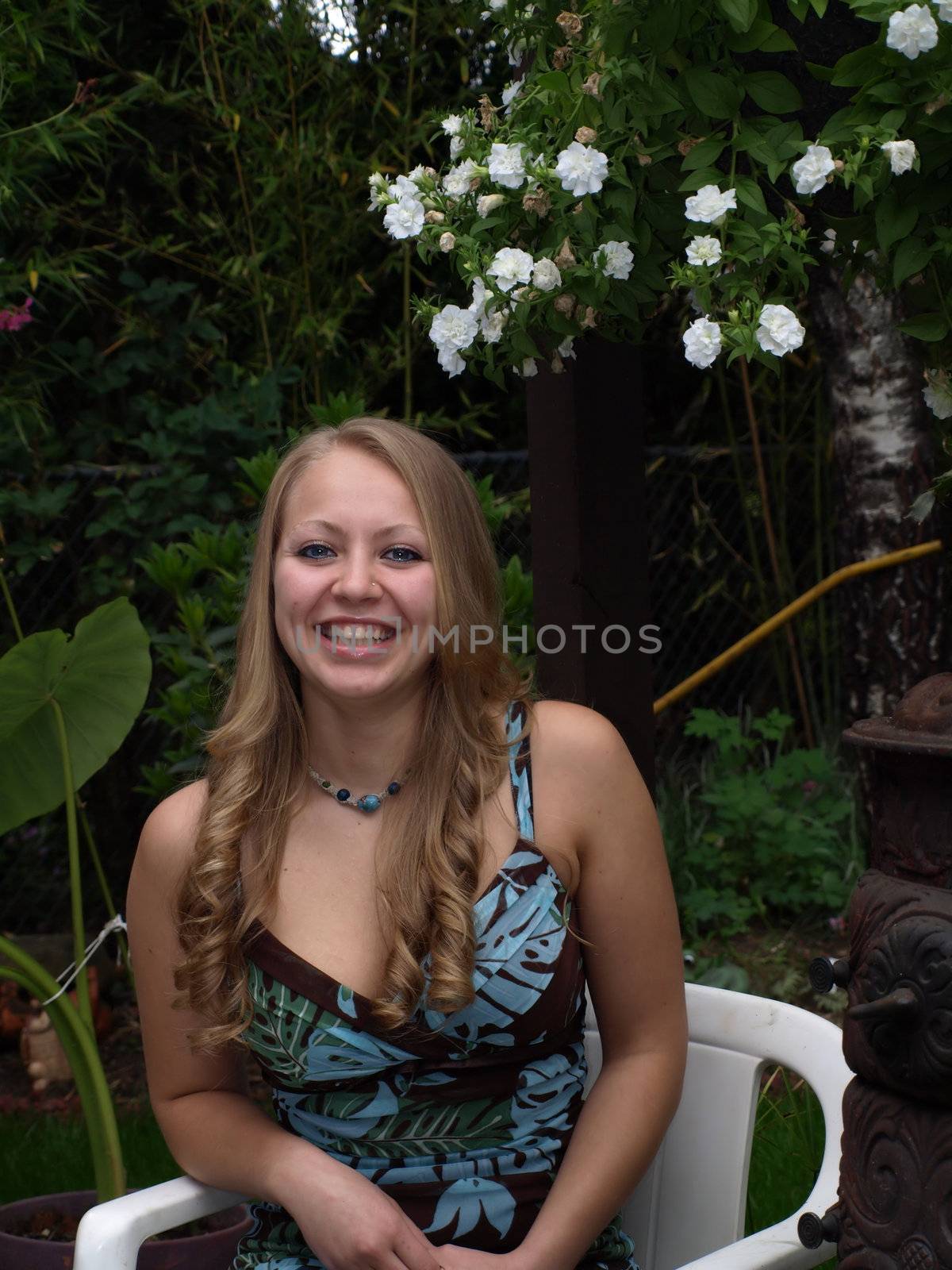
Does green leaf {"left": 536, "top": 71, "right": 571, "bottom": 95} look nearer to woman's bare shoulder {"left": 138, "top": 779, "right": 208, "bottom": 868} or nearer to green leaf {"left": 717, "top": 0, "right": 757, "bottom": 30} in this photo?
green leaf {"left": 717, "top": 0, "right": 757, "bottom": 30}

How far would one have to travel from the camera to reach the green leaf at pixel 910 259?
1.10 metres

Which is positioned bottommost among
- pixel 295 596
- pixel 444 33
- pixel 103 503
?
pixel 295 596

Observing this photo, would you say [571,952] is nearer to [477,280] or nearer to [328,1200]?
[328,1200]

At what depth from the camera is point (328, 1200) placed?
1404 millimetres

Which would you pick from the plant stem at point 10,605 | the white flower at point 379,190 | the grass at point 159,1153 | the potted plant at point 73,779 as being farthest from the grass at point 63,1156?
the white flower at point 379,190

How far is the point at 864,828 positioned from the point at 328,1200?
2689mm

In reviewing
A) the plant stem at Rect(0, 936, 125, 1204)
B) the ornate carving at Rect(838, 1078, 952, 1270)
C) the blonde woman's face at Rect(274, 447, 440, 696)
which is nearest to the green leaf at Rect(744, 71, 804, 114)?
the blonde woman's face at Rect(274, 447, 440, 696)

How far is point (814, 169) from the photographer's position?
1091 mm

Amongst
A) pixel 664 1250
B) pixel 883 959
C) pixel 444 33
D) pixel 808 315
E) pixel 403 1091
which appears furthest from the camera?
pixel 808 315

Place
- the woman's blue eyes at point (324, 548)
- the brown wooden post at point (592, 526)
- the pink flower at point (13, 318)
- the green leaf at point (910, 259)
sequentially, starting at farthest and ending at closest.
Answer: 1. the pink flower at point (13, 318)
2. the brown wooden post at point (592, 526)
3. the woman's blue eyes at point (324, 548)
4. the green leaf at point (910, 259)

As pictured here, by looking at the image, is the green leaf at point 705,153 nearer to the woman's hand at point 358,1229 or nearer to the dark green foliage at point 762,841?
the woman's hand at point 358,1229

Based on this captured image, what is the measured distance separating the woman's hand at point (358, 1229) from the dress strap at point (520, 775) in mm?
398

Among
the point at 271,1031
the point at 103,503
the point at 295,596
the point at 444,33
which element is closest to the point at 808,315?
the point at 444,33

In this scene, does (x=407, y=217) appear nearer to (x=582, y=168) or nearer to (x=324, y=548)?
(x=582, y=168)
